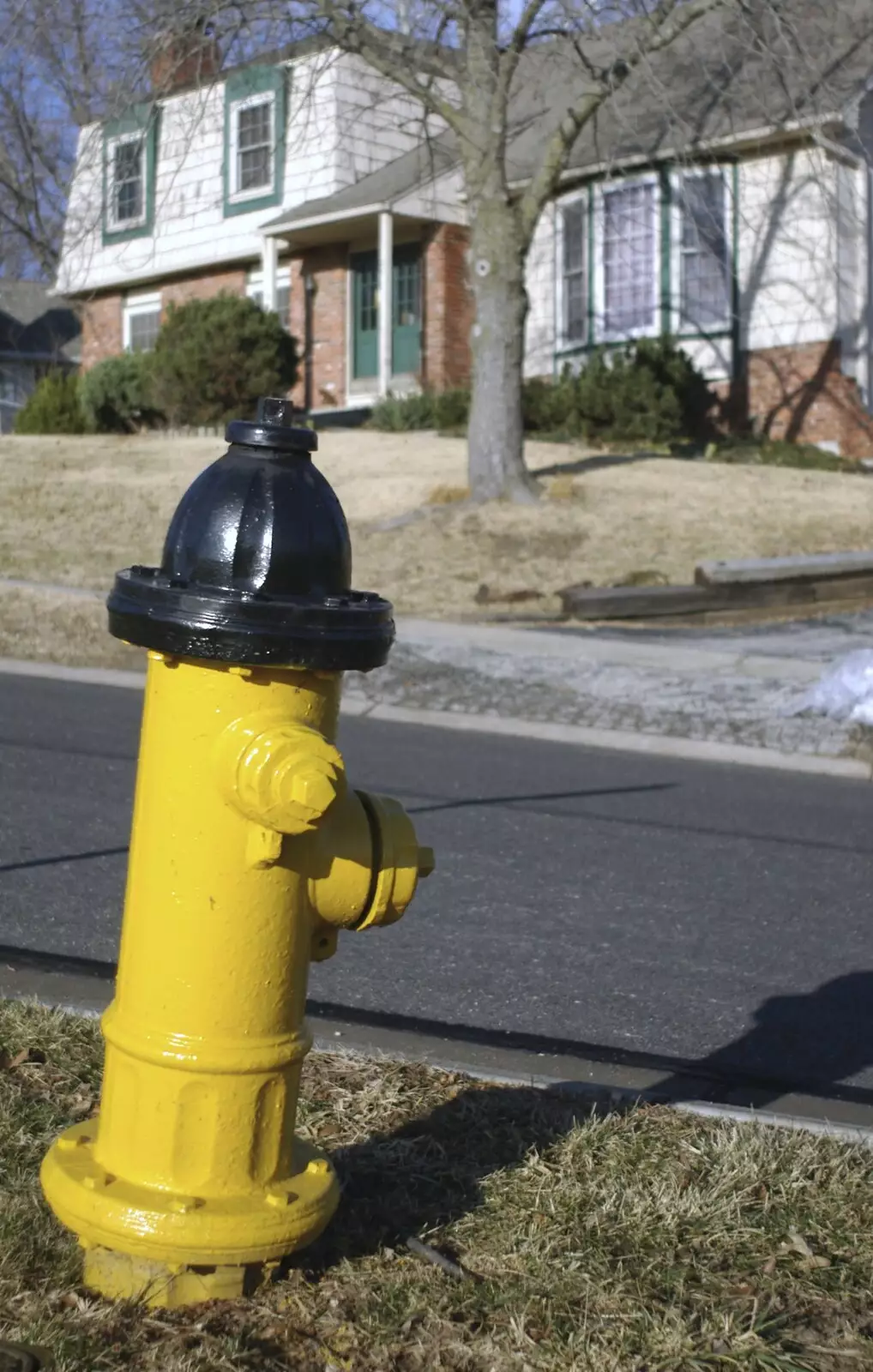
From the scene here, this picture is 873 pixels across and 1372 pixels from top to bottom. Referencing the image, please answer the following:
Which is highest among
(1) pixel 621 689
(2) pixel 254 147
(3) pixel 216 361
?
(2) pixel 254 147

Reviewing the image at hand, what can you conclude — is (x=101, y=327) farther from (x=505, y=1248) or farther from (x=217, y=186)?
(x=505, y=1248)

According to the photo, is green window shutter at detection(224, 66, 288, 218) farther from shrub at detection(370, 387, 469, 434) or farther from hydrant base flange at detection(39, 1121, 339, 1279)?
hydrant base flange at detection(39, 1121, 339, 1279)

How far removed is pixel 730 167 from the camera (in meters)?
20.0

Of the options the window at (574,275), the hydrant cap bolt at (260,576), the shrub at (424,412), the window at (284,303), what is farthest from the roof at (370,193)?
the hydrant cap bolt at (260,576)

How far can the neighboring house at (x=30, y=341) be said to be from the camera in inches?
1650

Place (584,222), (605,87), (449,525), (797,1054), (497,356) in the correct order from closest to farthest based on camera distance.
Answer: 1. (797,1054)
2. (605,87)
3. (449,525)
4. (497,356)
5. (584,222)

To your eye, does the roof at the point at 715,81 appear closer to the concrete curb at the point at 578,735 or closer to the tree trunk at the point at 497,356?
the tree trunk at the point at 497,356

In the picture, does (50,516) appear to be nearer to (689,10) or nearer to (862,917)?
(689,10)

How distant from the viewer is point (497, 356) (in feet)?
47.2

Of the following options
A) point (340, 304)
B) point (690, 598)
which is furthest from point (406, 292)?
point (690, 598)

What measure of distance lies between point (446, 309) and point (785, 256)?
18.1 ft

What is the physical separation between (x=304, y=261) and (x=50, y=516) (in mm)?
12135

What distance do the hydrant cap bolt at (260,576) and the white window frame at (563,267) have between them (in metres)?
20.1

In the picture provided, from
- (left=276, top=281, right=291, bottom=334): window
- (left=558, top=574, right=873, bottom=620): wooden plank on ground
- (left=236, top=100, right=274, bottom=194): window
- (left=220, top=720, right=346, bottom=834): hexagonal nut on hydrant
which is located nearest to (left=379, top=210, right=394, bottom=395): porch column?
(left=276, top=281, right=291, bottom=334): window
